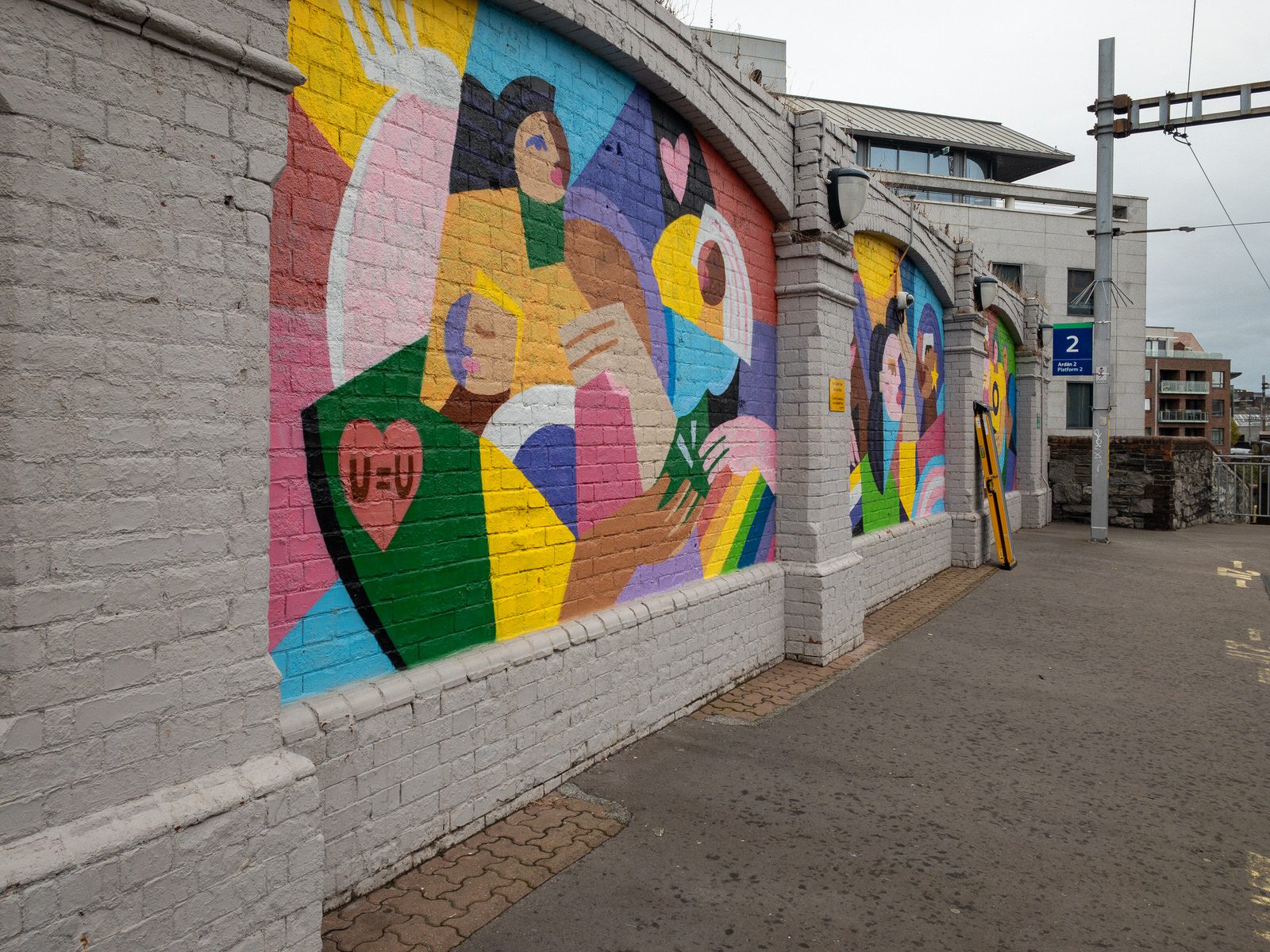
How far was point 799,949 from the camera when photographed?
3.18 m

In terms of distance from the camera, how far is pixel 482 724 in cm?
400

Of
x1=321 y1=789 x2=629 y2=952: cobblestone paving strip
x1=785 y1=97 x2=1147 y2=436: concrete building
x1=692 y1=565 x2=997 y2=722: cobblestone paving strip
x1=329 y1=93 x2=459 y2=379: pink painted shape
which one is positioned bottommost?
x1=692 y1=565 x2=997 y2=722: cobblestone paving strip

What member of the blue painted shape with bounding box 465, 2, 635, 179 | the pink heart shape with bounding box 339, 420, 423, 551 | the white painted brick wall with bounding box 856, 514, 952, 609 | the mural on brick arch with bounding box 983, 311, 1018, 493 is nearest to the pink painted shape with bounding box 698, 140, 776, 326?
the blue painted shape with bounding box 465, 2, 635, 179

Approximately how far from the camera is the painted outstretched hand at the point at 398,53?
3551 mm

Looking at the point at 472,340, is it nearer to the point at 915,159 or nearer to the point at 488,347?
the point at 488,347

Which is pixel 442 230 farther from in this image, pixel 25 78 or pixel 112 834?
pixel 112 834

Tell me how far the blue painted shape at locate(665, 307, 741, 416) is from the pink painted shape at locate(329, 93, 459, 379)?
6.94ft

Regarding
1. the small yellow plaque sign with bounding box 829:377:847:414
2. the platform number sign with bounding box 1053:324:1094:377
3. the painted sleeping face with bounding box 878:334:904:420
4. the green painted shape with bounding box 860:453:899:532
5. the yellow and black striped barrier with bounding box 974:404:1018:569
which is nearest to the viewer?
the small yellow plaque sign with bounding box 829:377:847:414

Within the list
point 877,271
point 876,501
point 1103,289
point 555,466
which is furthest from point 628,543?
point 1103,289

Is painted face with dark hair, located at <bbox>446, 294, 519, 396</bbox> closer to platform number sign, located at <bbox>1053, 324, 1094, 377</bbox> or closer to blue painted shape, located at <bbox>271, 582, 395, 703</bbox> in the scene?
blue painted shape, located at <bbox>271, 582, 395, 703</bbox>

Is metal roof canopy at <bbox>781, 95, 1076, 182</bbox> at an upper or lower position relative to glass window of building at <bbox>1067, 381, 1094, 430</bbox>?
upper

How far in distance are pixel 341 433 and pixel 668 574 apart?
278 cm

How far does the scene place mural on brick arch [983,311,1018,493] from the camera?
14.5 m

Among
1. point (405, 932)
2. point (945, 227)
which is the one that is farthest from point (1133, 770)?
point (945, 227)
